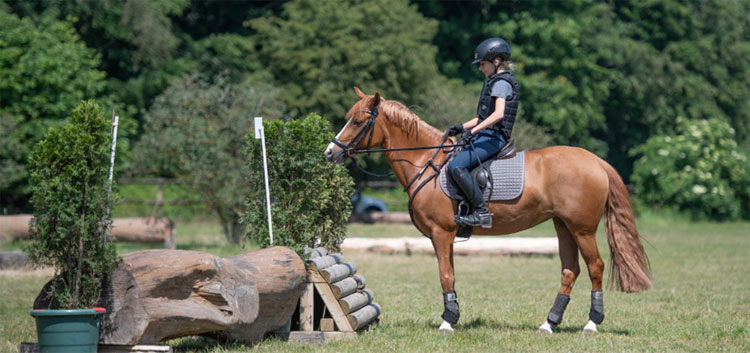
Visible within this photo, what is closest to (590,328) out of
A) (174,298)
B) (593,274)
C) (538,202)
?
(593,274)

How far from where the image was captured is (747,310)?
10.8m

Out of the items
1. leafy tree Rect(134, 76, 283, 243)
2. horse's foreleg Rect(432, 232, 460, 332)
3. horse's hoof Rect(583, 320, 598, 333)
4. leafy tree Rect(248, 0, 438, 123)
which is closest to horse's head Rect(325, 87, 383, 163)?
horse's foreleg Rect(432, 232, 460, 332)

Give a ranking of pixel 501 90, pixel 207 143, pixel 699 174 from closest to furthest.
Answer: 1. pixel 501 90
2. pixel 207 143
3. pixel 699 174

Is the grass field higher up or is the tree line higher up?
the tree line

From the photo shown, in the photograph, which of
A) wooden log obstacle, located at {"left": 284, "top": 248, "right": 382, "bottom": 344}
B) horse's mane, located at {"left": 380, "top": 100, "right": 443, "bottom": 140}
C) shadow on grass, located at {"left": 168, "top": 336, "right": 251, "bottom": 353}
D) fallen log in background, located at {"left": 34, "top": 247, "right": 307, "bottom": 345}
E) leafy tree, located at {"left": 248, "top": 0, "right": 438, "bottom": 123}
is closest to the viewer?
fallen log in background, located at {"left": 34, "top": 247, "right": 307, "bottom": 345}

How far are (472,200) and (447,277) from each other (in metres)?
0.90

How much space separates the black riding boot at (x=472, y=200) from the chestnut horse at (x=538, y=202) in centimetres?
20

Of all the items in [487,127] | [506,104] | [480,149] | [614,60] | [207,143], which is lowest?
[207,143]

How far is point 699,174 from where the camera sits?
35.6m

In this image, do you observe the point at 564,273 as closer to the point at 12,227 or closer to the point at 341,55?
the point at 12,227

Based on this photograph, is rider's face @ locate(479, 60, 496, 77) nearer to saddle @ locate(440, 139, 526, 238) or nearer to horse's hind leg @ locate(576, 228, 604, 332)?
saddle @ locate(440, 139, 526, 238)

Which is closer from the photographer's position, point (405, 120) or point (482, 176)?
point (482, 176)

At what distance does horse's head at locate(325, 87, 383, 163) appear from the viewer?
8688 millimetres

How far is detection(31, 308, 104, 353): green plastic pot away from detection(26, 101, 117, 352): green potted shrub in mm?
242
